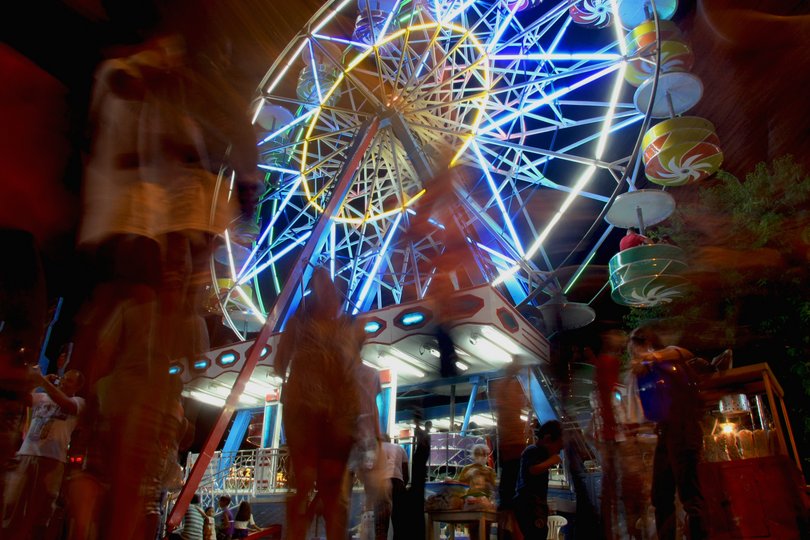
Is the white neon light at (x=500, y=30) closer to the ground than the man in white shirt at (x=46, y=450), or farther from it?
farther from it

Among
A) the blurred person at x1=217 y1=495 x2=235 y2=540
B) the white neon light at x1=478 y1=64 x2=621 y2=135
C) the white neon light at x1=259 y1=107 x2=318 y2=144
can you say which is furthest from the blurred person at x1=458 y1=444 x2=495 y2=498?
the white neon light at x1=259 y1=107 x2=318 y2=144

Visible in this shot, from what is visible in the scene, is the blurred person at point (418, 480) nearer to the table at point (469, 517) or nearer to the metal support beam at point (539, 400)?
the table at point (469, 517)

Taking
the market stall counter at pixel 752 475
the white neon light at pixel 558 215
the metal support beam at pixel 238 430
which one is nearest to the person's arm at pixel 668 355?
the market stall counter at pixel 752 475

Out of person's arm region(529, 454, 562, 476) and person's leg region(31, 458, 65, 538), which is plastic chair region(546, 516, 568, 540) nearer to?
person's arm region(529, 454, 562, 476)

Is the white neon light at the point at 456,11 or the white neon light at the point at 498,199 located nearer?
the white neon light at the point at 456,11

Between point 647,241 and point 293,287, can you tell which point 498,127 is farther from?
point 293,287

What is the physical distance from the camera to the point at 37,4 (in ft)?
10.7

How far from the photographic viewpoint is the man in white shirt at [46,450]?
11.0ft

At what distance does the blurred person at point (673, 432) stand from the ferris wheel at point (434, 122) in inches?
235

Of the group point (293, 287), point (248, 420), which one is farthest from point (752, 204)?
point (248, 420)

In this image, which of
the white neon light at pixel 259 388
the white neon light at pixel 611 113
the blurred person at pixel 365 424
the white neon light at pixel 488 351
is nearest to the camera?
the blurred person at pixel 365 424

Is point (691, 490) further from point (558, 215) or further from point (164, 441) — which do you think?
point (558, 215)

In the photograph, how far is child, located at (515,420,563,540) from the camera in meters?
4.27

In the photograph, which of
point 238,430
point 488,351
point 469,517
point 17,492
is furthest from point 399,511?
point 238,430
